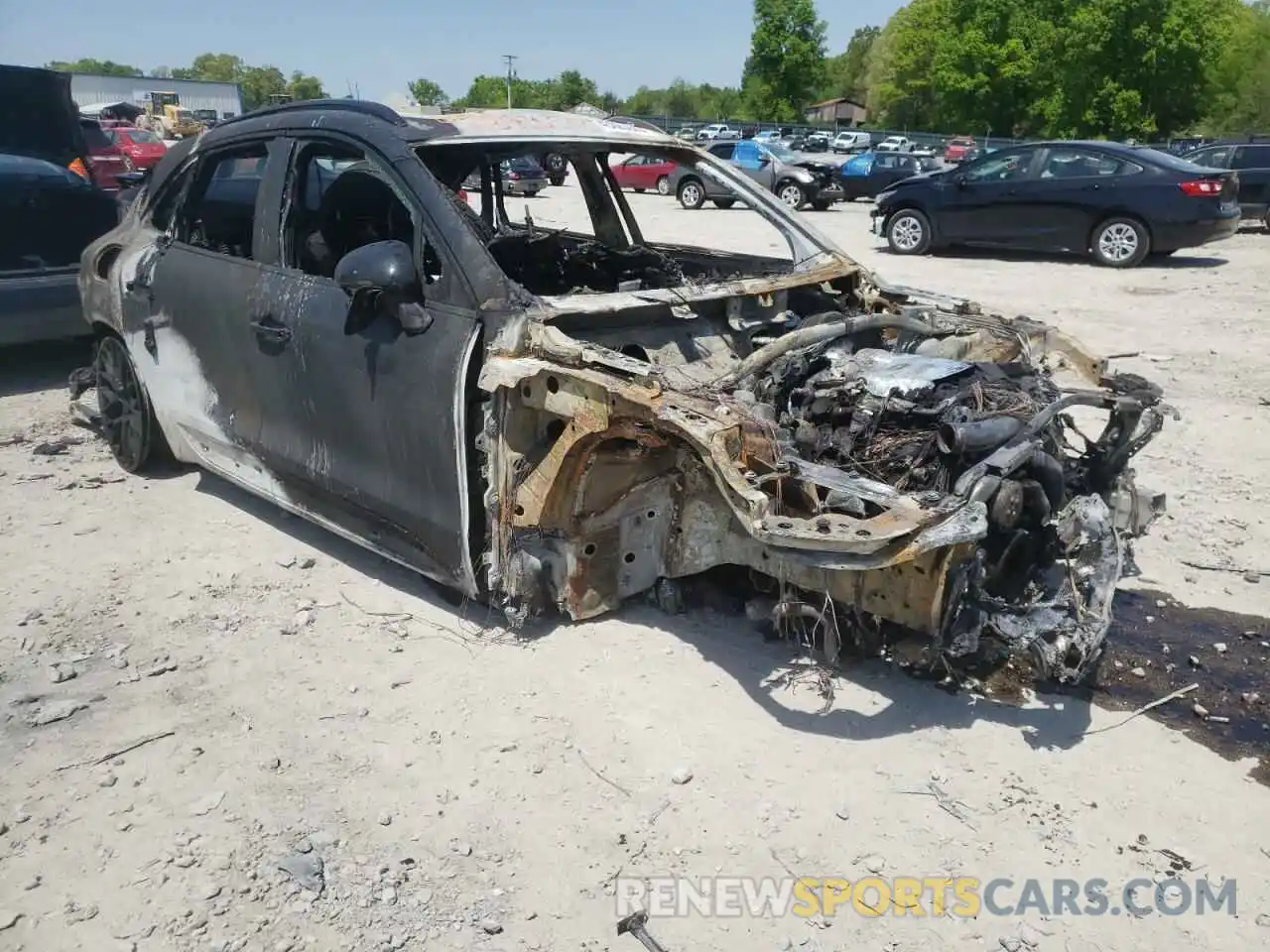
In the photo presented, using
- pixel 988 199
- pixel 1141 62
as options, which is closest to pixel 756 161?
pixel 988 199

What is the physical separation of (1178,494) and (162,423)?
516cm

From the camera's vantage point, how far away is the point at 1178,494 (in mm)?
5148

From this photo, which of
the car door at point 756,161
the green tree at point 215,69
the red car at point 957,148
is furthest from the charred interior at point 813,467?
the green tree at point 215,69

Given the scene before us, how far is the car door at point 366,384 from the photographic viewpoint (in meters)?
3.42

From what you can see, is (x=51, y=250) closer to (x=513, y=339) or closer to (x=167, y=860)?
(x=513, y=339)

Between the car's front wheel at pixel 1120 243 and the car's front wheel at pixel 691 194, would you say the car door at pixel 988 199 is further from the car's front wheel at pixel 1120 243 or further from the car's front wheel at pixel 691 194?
the car's front wheel at pixel 691 194

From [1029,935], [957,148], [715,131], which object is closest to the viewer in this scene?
[1029,935]

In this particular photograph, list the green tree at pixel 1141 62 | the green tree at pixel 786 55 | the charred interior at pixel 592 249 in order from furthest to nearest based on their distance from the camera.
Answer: the green tree at pixel 786 55
the green tree at pixel 1141 62
the charred interior at pixel 592 249

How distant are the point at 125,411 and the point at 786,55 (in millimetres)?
67115

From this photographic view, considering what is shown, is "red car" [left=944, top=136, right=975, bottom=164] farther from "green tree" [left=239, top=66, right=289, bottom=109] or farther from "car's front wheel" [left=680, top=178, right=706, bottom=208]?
"green tree" [left=239, top=66, right=289, bottom=109]

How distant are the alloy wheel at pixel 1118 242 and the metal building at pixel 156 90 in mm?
49504

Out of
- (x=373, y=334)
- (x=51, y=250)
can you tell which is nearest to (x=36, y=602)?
(x=373, y=334)

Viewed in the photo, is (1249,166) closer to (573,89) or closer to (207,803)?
(207,803)

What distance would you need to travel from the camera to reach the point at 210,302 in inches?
170
